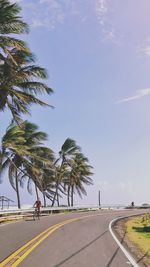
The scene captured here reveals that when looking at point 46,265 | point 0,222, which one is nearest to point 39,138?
point 0,222

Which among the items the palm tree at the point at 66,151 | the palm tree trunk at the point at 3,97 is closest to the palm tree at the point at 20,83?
the palm tree trunk at the point at 3,97

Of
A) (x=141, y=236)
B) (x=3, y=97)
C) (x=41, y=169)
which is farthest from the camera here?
(x=41, y=169)

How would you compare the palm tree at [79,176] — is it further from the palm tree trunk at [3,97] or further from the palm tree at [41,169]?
the palm tree trunk at [3,97]

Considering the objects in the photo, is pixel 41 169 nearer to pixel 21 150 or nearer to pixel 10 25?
pixel 21 150

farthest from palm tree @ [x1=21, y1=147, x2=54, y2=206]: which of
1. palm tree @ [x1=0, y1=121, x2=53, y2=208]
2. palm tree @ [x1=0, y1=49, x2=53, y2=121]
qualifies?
palm tree @ [x1=0, y1=49, x2=53, y2=121]

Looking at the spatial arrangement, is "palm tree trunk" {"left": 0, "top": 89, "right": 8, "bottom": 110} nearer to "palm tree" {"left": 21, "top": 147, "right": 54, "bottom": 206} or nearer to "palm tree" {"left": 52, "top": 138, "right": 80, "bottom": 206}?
"palm tree" {"left": 21, "top": 147, "right": 54, "bottom": 206}

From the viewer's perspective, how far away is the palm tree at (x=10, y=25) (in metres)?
23.2

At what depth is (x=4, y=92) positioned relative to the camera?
87.1 feet

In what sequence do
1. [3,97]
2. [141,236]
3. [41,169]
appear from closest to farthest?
[141,236] < [3,97] < [41,169]

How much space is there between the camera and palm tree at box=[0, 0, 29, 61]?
23219 mm

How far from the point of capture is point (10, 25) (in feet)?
77.9

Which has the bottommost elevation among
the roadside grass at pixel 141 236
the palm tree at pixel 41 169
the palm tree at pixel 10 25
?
the roadside grass at pixel 141 236

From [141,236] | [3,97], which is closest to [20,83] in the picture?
[3,97]

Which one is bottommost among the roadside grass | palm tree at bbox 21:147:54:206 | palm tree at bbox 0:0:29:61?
the roadside grass
